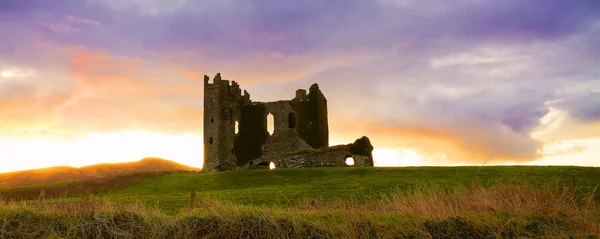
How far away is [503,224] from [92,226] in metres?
10.1

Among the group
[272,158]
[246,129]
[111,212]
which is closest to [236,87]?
[246,129]

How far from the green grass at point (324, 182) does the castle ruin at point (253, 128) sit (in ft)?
41.8

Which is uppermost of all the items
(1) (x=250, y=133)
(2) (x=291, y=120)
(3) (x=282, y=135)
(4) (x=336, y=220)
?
(2) (x=291, y=120)

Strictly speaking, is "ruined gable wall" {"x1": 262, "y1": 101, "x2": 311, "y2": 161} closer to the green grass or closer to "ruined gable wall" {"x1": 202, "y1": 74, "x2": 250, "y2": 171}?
"ruined gable wall" {"x1": 202, "y1": 74, "x2": 250, "y2": 171}

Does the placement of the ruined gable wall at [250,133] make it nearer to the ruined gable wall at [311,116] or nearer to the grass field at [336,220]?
the ruined gable wall at [311,116]

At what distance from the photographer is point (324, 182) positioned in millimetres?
30141

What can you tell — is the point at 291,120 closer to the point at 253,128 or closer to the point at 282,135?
the point at 282,135

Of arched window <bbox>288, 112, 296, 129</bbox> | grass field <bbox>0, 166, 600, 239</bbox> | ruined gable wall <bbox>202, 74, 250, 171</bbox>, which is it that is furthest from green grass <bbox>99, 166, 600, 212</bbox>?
arched window <bbox>288, 112, 296, 129</bbox>

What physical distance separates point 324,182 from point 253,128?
83.5 ft

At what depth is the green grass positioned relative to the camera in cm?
2436

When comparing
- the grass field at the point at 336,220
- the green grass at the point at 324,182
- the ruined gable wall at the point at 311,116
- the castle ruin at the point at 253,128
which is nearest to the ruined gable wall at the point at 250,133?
the castle ruin at the point at 253,128

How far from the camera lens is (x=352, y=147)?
43.2 m

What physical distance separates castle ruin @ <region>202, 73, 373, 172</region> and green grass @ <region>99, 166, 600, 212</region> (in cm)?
1275

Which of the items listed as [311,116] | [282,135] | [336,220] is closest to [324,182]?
[336,220]
